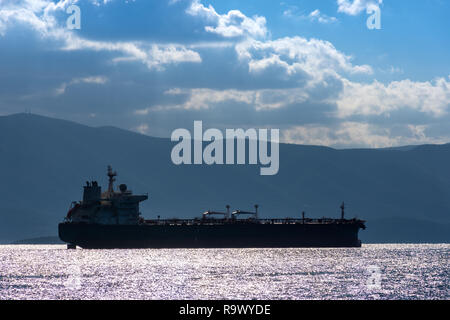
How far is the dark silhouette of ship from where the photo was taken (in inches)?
6063

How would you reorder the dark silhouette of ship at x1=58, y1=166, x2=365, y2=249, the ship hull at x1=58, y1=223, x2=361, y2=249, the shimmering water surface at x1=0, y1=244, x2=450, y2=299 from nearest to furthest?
the shimmering water surface at x1=0, y1=244, x2=450, y2=299 < the dark silhouette of ship at x1=58, y1=166, x2=365, y2=249 < the ship hull at x1=58, y1=223, x2=361, y2=249

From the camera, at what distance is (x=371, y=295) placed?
7294 centimetres

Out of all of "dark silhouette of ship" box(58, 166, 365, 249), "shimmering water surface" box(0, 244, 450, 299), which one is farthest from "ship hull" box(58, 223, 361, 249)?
"shimmering water surface" box(0, 244, 450, 299)

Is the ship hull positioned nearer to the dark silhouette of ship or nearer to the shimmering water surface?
the dark silhouette of ship

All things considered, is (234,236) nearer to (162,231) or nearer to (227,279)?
(162,231)

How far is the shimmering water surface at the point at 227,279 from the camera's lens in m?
74.0

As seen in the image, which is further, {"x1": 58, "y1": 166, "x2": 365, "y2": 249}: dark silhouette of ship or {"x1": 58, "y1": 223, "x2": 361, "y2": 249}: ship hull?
{"x1": 58, "y1": 223, "x2": 361, "y2": 249}: ship hull

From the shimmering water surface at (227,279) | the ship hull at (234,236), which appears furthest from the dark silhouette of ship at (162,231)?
the shimmering water surface at (227,279)

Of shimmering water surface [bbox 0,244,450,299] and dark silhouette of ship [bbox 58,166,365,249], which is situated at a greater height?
dark silhouette of ship [bbox 58,166,365,249]

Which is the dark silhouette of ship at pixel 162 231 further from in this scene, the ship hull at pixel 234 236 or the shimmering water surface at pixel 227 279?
the shimmering water surface at pixel 227 279

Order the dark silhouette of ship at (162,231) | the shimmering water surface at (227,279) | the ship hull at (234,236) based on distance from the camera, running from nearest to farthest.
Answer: the shimmering water surface at (227,279) → the dark silhouette of ship at (162,231) → the ship hull at (234,236)

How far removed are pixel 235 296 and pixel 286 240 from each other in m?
88.4

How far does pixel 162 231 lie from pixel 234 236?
13.4 meters
